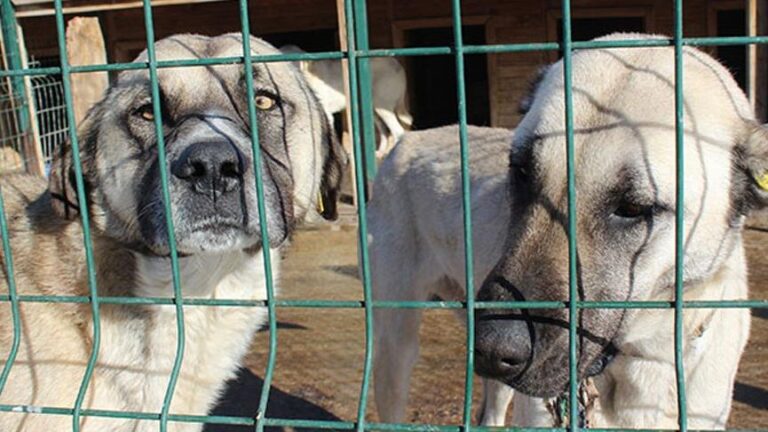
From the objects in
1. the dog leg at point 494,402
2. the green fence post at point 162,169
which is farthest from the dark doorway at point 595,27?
the green fence post at point 162,169

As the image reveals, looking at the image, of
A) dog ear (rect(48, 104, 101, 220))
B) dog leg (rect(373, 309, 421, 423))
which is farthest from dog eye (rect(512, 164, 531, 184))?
dog leg (rect(373, 309, 421, 423))

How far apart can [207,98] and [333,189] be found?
2.12 ft

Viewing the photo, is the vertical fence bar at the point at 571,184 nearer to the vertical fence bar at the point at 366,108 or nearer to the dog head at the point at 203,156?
the dog head at the point at 203,156

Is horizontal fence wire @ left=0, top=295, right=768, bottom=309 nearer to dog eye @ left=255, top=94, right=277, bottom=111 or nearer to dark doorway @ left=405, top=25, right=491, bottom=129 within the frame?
dog eye @ left=255, top=94, right=277, bottom=111

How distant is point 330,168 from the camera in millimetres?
3127

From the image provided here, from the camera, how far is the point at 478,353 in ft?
6.72

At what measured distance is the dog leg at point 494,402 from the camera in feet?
13.6

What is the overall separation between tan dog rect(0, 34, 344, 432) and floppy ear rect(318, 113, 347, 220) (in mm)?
65

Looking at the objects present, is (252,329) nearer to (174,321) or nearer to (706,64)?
(174,321)

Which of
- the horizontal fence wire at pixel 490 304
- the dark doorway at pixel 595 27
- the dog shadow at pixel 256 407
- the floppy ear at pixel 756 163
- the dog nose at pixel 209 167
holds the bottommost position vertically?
the dog shadow at pixel 256 407

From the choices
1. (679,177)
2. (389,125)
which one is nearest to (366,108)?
(389,125)

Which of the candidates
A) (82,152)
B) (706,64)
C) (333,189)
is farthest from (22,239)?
(706,64)

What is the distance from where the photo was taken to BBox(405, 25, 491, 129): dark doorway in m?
14.6

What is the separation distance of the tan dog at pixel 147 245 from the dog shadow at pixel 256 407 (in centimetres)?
177
